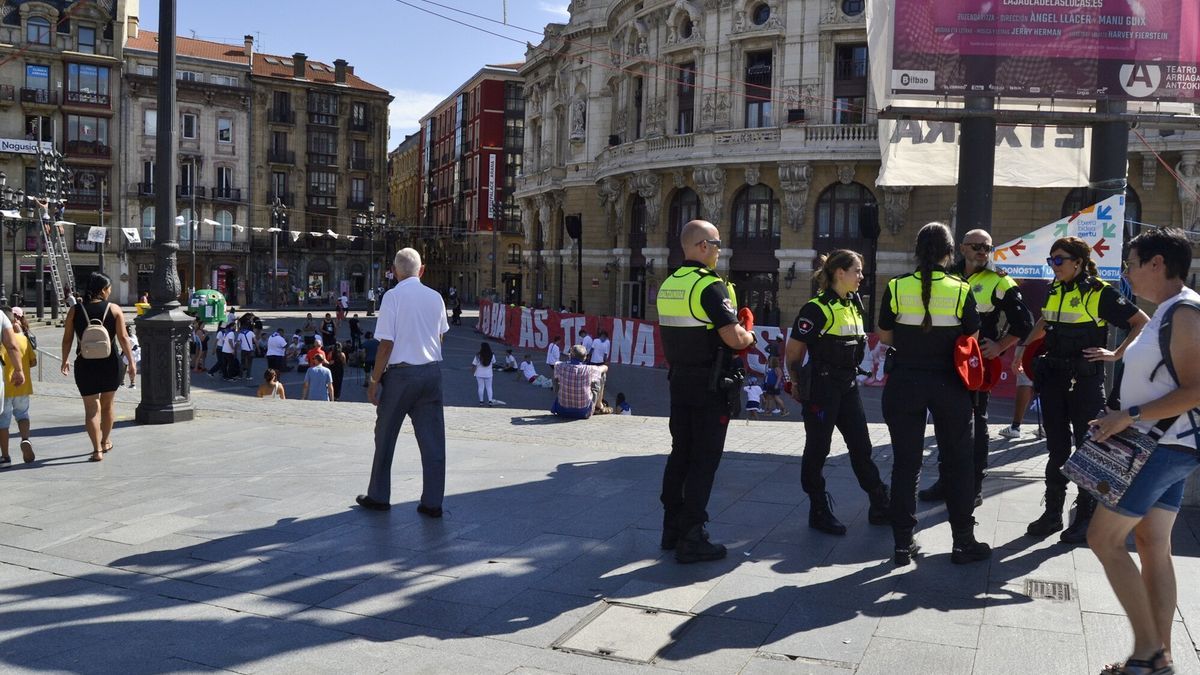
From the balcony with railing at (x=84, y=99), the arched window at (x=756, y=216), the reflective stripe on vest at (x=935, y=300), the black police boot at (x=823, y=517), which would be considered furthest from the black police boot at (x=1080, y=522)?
the balcony with railing at (x=84, y=99)

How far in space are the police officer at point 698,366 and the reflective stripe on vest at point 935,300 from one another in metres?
0.91

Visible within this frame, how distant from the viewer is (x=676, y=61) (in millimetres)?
37812

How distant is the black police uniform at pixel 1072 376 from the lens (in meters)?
6.19

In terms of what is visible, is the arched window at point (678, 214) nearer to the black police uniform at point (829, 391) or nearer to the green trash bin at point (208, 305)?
the green trash bin at point (208, 305)

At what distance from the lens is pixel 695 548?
5.70 metres

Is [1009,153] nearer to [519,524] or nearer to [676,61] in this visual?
[519,524]

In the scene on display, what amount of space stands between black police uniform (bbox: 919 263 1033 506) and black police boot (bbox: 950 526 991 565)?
0.78 meters

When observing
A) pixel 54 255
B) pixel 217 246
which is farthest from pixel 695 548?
pixel 217 246

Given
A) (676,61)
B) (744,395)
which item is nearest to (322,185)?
(676,61)

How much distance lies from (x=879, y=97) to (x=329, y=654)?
891 cm

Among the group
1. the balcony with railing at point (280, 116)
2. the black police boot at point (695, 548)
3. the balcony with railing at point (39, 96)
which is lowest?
the black police boot at point (695, 548)

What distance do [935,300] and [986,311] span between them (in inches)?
64.4

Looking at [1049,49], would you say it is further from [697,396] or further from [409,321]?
[409,321]

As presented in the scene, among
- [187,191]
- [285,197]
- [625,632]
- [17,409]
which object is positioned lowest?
[625,632]
